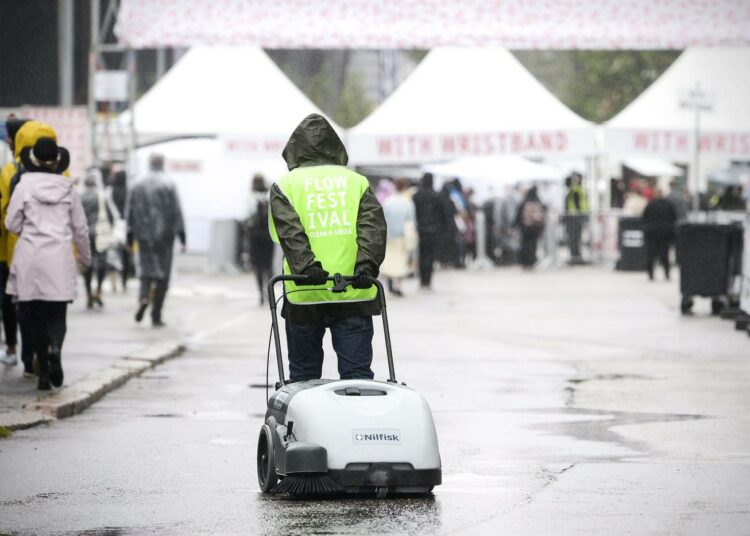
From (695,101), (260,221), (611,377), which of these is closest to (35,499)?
(611,377)

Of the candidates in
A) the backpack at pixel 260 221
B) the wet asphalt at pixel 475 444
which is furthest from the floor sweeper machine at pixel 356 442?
the backpack at pixel 260 221

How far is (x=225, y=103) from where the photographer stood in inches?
1313

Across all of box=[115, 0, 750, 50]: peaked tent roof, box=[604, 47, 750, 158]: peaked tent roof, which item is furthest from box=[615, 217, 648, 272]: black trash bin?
box=[115, 0, 750, 50]: peaked tent roof

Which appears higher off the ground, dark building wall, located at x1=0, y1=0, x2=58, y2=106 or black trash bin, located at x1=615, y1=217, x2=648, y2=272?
dark building wall, located at x1=0, y1=0, x2=58, y2=106

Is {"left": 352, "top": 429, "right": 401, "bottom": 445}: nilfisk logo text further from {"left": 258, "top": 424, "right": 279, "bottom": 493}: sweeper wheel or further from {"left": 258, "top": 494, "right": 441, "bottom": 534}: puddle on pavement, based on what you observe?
{"left": 258, "top": 424, "right": 279, "bottom": 493}: sweeper wheel

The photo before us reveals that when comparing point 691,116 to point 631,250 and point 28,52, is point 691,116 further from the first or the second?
point 28,52

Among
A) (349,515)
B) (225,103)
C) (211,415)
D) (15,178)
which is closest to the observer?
(349,515)

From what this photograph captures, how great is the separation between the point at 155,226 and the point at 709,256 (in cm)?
673

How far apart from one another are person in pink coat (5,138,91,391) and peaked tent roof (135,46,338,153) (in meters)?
20.4

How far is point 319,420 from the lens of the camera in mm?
7289

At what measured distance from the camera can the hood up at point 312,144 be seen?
811 centimetres

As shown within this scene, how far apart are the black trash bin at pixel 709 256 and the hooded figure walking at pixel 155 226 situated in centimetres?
620

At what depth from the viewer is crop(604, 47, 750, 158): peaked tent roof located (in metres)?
33.6

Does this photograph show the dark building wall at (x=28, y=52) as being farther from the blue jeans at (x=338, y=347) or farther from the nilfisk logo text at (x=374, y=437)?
the nilfisk logo text at (x=374, y=437)
